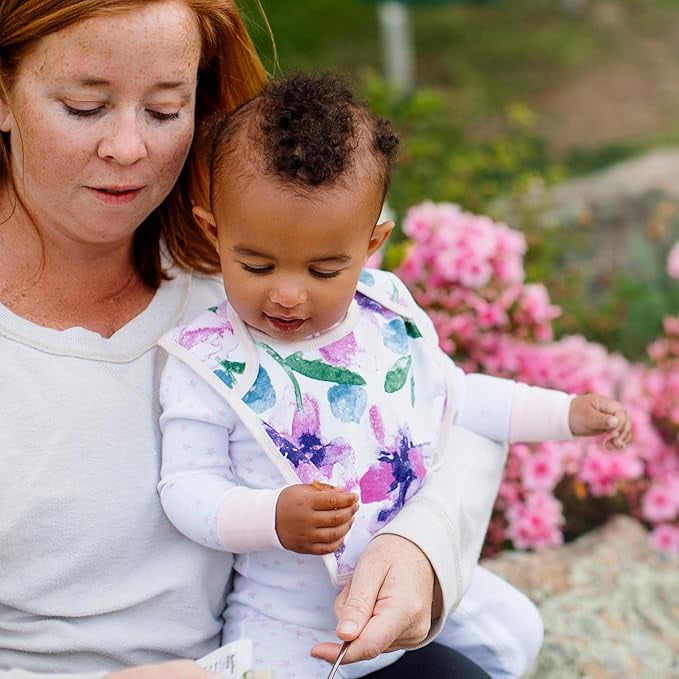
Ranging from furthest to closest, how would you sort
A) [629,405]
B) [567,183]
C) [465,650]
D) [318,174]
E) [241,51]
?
[567,183]
[629,405]
[465,650]
[241,51]
[318,174]

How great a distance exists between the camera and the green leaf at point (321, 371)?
1.97 metres

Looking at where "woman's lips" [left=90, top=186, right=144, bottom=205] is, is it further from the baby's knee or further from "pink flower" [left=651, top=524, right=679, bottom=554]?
"pink flower" [left=651, top=524, right=679, bottom=554]

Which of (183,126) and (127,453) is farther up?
(183,126)

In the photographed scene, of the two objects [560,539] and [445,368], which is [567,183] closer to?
[560,539]

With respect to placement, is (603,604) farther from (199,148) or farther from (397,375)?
(199,148)

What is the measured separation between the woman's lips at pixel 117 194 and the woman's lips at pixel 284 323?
0.98ft

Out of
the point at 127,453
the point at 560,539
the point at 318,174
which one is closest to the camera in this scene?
the point at 318,174

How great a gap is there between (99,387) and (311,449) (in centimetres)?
37

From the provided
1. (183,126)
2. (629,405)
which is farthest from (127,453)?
(629,405)

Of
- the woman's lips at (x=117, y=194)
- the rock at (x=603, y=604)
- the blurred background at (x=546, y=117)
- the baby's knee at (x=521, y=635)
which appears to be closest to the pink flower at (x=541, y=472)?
the rock at (x=603, y=604)

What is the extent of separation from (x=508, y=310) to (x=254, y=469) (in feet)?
4.88

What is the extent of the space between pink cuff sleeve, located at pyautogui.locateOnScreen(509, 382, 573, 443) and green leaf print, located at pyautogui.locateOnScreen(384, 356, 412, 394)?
0.27 metres

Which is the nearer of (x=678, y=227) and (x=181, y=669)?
(x=181, y=669)

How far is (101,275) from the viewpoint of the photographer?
→ 6.71ft
